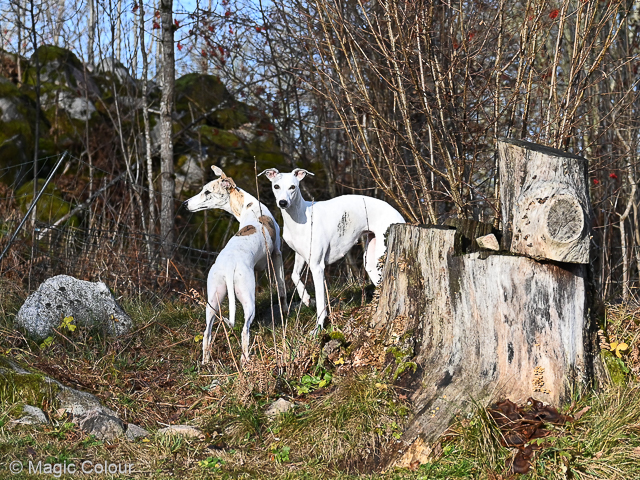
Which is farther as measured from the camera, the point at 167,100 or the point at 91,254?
the point at 167,100

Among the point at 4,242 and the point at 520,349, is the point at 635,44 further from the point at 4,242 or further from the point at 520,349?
the point at 4,242

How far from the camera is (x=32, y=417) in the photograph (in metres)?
4.14

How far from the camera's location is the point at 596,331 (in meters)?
3.90

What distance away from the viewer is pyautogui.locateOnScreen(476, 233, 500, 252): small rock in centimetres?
398

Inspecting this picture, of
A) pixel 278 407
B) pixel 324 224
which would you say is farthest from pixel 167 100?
pixel 278 407

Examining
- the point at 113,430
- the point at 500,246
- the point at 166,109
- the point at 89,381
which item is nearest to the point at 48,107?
the point at 166,109

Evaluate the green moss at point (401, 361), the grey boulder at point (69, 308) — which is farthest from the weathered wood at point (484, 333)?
the grey boulder at point (69, 308)

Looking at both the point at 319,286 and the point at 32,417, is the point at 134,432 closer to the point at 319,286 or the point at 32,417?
the point at 32,417

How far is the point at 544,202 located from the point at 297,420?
1993 millimetres

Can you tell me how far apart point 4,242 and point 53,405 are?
13.2ft

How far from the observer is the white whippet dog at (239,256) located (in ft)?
17.8

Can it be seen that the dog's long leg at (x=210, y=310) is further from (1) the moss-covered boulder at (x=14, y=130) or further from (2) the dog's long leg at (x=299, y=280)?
(1) the moss-covered boulder at (x=14, y=130)

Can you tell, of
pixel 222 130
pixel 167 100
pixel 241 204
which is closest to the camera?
pixel 241 204

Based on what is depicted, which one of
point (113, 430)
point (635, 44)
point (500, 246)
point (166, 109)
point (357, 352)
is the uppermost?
point (635, 44)
